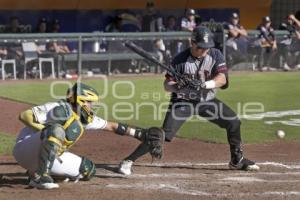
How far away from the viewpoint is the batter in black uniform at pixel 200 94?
823 centimetres

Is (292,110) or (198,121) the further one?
(292,110)

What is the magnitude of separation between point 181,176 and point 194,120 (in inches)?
221

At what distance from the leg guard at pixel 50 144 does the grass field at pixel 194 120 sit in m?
4.55

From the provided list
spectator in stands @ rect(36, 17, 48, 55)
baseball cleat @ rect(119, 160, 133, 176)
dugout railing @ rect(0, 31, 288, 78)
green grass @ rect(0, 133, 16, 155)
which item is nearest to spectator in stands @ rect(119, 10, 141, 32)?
spectator in stands @ rect(36, 17, 48, 55)

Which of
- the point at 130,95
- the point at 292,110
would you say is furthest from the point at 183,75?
the point at 130,95

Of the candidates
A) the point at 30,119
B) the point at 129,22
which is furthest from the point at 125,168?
the point at 129,22

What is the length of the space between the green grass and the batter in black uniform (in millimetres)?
2733

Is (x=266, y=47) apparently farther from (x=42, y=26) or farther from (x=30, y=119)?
(x=30, y=119)

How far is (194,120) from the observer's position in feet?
44.5

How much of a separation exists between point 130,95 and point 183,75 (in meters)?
9.13

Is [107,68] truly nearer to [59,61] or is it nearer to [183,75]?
[59,61]

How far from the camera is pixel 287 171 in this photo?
833 cm

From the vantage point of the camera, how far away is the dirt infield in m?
6.97

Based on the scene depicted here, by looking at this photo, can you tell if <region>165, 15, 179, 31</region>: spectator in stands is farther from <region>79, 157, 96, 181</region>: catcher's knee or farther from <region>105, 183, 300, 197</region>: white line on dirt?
<region>105, 183, 300, 197</region>: white line on dirt
